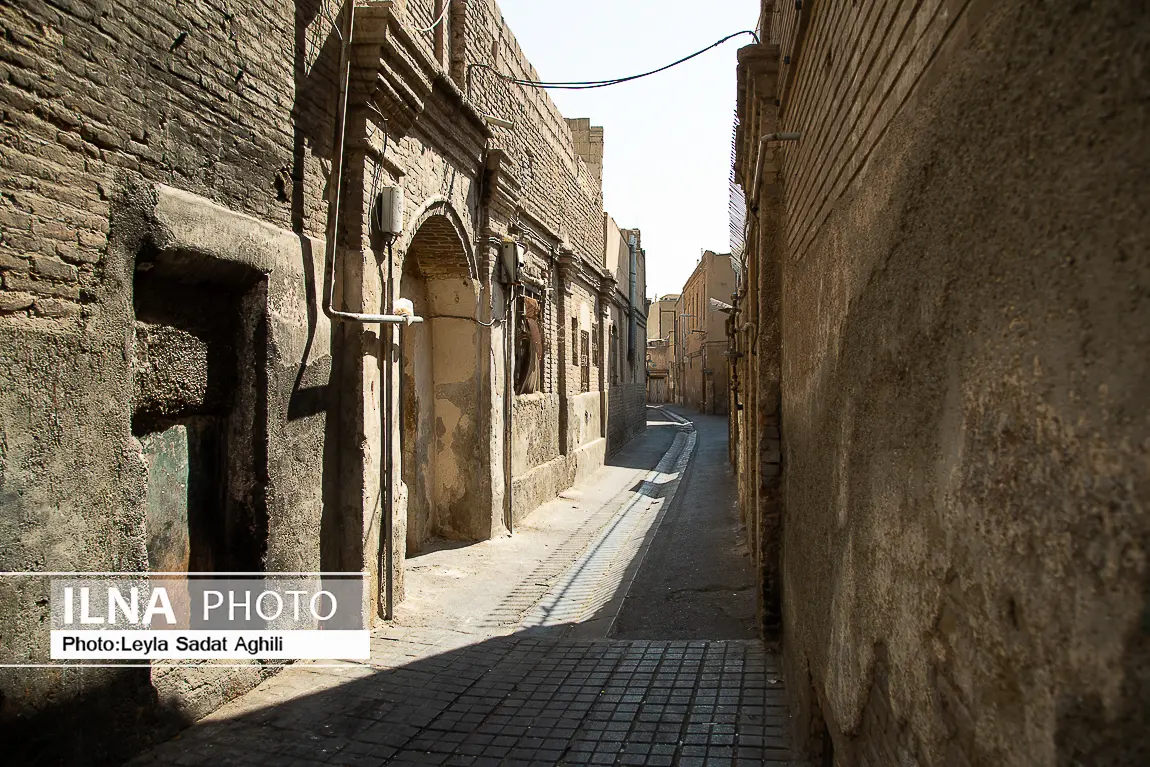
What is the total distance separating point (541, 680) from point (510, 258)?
18.5ft

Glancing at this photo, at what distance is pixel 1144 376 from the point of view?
894mm

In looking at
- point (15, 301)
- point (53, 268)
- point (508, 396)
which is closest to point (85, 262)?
point (53, 268)

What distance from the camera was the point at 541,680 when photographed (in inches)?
194

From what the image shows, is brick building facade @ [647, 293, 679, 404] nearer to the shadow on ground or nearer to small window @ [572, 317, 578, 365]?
small window @ [572, 317, 578, 365]

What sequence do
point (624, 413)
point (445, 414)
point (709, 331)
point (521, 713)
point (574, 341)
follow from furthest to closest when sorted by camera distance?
point (709, 331) → point (624, 413) → point (574, 341) → point (445, 414) → point (521, 713)

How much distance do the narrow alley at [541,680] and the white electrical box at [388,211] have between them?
9.65 feet

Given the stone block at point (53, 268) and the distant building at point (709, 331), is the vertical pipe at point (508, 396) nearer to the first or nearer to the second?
the stone block at point (53, 268)

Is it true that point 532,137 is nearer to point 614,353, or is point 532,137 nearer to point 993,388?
point 614,353

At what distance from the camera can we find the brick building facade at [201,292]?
10.6ft

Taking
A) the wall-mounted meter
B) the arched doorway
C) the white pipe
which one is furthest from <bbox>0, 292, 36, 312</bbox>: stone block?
the wall-mounted meter

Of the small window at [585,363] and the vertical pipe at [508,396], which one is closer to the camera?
the vertical pipe at [508,396]

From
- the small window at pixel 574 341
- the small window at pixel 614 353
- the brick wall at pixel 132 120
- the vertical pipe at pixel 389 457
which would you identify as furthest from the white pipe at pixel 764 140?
the small window at pixel 614 353

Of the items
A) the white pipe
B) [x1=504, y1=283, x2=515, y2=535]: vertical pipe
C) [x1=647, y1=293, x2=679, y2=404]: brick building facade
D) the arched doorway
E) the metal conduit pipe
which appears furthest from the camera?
[x1=647, y1=293, x2=679, y2=404]: brick building facade

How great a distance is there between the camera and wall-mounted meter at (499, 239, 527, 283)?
9469mm
